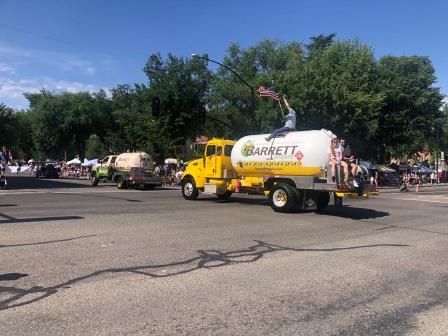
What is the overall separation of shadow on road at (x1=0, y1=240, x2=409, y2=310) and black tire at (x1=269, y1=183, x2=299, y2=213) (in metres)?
5.99

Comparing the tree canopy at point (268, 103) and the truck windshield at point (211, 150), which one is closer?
the truck windshield at point (211, 150)

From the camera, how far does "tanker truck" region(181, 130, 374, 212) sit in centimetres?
1547

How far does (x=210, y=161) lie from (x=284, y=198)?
15.7 feet

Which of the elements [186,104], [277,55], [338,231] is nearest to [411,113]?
[277,55]

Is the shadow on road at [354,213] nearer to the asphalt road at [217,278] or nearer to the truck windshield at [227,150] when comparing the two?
the asphalt road at [217,278]

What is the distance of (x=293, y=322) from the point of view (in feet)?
16.8

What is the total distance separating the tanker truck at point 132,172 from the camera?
29.6 m

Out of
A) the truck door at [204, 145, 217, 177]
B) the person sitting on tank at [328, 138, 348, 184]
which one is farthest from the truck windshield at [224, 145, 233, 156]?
the person sitting on tank at [328, 138, 348, 184]

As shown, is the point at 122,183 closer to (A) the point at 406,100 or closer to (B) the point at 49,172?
(B) the point at 49,172

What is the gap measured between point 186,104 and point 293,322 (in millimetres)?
43842

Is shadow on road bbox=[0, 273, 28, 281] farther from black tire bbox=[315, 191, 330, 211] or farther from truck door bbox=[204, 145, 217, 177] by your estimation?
truck door bbox=[204, 145, 217, 177]

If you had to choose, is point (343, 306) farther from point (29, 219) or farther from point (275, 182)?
point (275, 182)

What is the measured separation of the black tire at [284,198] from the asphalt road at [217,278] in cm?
303

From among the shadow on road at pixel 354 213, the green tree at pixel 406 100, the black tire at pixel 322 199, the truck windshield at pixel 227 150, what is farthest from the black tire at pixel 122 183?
the green tree at pixel 406 100
